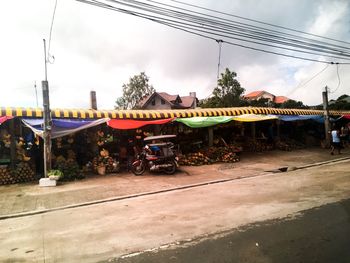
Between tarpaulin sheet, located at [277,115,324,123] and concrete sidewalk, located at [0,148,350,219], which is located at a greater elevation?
tarpaulin sheet, located at [277,115,324,123]

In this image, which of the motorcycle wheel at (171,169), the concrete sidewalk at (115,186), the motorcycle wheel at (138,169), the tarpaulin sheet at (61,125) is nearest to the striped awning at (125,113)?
the tarpaulin sheet at (61,125)

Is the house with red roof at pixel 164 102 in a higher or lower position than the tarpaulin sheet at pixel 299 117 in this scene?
higher

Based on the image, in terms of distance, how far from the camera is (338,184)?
10023mm

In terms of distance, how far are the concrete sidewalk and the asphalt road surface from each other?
210 inches

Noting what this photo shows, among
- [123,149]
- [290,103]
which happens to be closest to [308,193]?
[123,149]

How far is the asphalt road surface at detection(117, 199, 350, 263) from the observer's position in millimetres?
4641

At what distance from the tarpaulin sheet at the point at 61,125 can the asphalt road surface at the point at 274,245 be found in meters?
10.2

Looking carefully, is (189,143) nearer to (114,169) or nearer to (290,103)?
(114,169)

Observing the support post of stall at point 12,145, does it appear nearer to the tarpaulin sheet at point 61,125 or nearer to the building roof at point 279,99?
the tarpaulin sheet at point 61,125

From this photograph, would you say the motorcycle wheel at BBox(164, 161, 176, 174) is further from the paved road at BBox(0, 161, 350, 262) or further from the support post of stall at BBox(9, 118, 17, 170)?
the support post of stall at BBox(9, 118, 17, 170)

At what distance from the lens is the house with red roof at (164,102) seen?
4988 cm

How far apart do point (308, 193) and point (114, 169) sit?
943cm

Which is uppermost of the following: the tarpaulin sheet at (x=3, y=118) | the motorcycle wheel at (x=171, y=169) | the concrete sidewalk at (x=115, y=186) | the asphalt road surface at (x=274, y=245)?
the tarpaulin sheet at (x=3, y=118)

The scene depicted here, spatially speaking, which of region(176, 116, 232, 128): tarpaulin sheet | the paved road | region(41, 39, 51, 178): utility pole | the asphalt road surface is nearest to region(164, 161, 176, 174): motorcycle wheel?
region(176, 116, 232, 128): tarpaulin sheet
